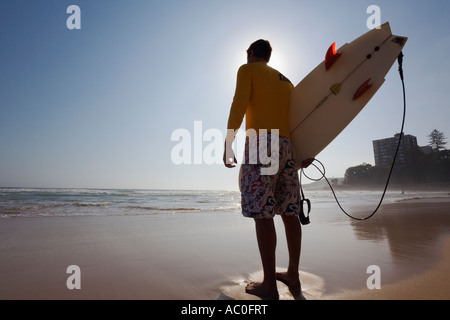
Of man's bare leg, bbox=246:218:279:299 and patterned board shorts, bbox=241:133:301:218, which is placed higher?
patterned board shorts, bbox=241:133:301:218

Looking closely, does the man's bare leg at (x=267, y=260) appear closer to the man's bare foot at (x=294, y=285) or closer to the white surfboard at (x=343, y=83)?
the man's bare foot at (x=294, y=285)

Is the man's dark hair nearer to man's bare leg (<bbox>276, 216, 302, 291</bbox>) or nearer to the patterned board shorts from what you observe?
the patterned board shorts

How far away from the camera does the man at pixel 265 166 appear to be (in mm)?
1578

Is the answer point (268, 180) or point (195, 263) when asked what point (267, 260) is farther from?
point (195, 263)

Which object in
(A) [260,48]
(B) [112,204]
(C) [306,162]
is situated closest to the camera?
(A) [260,48]

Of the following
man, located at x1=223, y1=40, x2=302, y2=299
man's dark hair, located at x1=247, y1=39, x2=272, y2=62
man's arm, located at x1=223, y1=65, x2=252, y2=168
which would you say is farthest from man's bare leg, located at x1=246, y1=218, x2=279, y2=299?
man's dark hair, located at x1=247, y1=39, x2=272, y2=62

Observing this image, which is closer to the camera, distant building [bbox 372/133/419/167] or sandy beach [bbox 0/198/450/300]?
sandy beach [bbox 0/198/450/300]

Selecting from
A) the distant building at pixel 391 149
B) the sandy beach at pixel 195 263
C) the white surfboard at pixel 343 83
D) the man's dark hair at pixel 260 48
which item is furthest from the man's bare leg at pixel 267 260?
the distant building at pixel 391 149

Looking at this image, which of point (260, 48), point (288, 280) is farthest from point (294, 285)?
point (260, 48)

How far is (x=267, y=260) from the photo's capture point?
1.56 m

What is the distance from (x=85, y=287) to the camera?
1662 millimetres

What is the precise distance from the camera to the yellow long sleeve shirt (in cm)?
173

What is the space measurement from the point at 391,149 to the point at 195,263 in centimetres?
8033

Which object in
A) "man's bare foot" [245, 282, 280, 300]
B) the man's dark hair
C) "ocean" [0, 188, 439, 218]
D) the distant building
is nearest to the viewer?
"man's bare foot" [245, 282, 280, 300]
